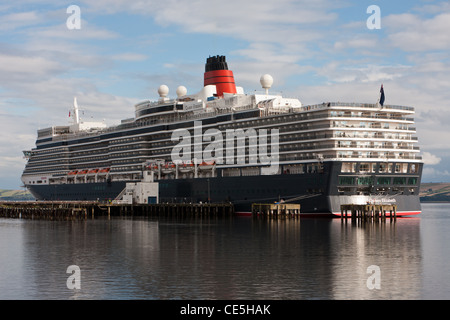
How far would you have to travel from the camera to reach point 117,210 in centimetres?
11631

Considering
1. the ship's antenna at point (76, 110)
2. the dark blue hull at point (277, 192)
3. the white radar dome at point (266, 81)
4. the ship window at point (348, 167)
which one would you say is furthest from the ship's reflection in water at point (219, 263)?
the ship's antenna at point (76, 110)

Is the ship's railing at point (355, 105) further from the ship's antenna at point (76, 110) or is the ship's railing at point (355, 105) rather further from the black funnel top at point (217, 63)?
the ship's antenna at point (76, 110)

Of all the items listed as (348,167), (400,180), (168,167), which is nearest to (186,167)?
(168,167)

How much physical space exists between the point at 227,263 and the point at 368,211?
44.3 metres

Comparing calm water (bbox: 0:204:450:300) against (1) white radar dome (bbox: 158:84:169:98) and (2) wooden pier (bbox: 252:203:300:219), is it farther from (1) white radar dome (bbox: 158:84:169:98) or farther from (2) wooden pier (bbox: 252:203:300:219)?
Result: (1) white radar dome (bbox: 158:84:169:98)

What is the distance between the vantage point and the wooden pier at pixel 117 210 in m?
99.9

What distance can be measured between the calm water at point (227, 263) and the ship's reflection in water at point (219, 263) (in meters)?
0.07

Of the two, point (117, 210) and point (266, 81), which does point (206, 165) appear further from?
point (117, 210)

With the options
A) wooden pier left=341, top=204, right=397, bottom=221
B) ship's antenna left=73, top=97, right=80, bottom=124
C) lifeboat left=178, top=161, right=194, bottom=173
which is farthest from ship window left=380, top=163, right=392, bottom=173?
ship's antenna left=73, top=97, right=80, bottom=124

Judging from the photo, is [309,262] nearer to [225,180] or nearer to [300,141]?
[300,141]

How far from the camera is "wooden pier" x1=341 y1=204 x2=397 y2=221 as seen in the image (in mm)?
83938

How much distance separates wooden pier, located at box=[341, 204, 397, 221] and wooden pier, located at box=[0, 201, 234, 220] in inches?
822

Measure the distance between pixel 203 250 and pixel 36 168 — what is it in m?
111

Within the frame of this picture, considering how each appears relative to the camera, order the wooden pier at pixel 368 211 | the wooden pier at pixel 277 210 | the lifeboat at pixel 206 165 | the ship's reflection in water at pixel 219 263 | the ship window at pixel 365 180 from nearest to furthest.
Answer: the ship's reflection in water at pixel 219 263, the wooden pier at pixel 368 211, the ship window at pixel 365 180, the wooden pier at pixel 277 210, the lifeboat at pixel 206 165
